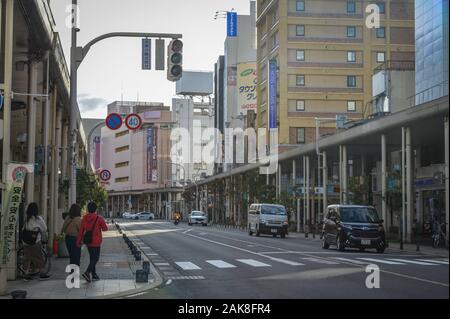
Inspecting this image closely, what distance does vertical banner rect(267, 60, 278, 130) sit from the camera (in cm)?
7963

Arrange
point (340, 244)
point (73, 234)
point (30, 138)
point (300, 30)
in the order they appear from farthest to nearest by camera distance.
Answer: point (300, 30)
point (340, 244)
point (30, 138)
point (73, 234)

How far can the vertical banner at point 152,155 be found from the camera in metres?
145

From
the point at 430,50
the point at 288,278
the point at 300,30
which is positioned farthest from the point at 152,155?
the point at 288,278

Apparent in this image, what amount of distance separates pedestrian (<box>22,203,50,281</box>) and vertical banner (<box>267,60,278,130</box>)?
6464cm

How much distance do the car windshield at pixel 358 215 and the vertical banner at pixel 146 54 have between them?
13.4 metres

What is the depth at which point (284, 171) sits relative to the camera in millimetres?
75250

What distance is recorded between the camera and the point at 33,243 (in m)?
16.4

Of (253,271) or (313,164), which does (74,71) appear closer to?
(253,271)

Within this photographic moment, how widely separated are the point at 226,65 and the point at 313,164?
57382 mm

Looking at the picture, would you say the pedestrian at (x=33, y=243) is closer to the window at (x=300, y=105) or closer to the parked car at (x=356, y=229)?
the parked car at (x=356, y=229)

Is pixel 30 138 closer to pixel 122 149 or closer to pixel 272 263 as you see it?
pixel 272 263

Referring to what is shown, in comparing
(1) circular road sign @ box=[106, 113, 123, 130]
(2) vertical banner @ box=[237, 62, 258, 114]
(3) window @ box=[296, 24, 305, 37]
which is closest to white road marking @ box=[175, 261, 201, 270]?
(1) circular road sign @ box=[106, 113, 123, 130]

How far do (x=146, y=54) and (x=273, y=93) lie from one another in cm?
6211
